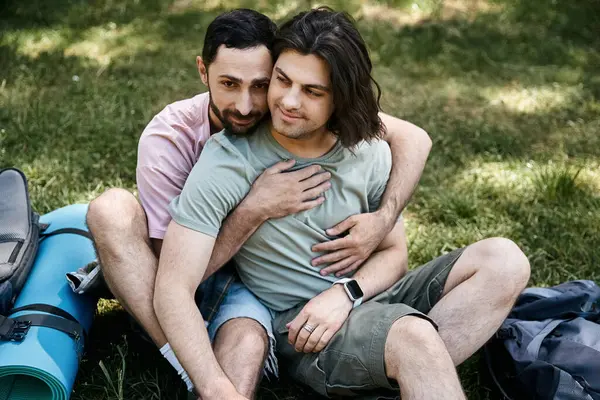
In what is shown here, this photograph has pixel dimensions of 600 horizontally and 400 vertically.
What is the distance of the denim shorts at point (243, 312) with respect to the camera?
118 inches

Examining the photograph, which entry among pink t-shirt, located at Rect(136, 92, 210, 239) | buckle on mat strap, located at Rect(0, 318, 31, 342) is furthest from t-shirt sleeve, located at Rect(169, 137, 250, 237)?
buckle on mat strap, located at Rect(0, 318, 31, 342)

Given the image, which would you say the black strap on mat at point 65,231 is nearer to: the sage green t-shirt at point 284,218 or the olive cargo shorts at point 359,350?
the sage green t-shirt at point 284,218

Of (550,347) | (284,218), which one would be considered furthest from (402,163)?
(550,347)

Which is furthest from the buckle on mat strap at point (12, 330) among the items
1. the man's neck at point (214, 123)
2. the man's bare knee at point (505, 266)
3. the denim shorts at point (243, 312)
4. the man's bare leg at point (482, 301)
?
the man's bare knee at point (505, 266)

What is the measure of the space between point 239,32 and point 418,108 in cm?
329

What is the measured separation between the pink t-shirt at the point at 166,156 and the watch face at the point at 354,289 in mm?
767

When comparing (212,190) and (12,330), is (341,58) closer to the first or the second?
(212,190)

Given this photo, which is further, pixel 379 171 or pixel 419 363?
pixel 379 171

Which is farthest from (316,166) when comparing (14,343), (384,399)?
(14,343)

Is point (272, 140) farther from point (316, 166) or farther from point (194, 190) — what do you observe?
point (194, 190)

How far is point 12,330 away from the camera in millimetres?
2869

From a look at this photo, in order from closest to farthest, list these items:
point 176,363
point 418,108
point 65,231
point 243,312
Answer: point 176,363 → point 243,312 → point 65,231 → point 418,108

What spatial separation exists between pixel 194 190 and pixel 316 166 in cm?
53

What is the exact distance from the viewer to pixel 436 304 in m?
3.08
